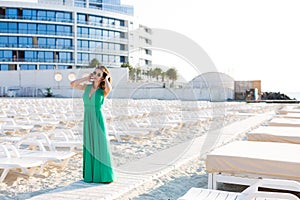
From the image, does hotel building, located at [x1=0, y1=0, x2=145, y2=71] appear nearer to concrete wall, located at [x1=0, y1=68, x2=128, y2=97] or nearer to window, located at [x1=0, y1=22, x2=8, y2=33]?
window, located at [x1=0, y1=22, x2=8, y2=33]

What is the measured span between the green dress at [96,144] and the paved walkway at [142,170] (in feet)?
0.42

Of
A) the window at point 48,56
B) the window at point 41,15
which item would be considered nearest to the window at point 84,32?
the window at point 41,15

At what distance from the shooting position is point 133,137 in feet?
26.8

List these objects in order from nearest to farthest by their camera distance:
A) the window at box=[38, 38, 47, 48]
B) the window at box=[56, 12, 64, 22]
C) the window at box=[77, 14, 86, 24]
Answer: the window at box=[38, 38, 47, 48]
the window at box=[56, 12, 64, 22]
the window at box=[77, 14, 86, 24]

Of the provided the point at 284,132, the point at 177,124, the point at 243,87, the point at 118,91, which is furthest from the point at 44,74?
the point at 284,132

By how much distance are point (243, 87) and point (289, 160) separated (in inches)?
1164

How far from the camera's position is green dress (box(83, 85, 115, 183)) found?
409 centimetres

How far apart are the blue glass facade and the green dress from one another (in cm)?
4843

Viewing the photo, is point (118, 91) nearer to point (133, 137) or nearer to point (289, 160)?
point (133, 137)

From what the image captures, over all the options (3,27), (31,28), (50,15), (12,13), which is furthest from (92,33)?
(3,27)

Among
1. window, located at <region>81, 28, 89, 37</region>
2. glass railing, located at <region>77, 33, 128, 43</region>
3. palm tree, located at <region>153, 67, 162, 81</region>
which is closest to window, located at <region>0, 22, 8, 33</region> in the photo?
glass railing, located at <region>77, 33, 128, 43</region>

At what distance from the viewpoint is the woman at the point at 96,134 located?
4090 mm

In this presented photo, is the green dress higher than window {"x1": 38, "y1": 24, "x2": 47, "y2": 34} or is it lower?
lower

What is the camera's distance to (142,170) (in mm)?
4984
